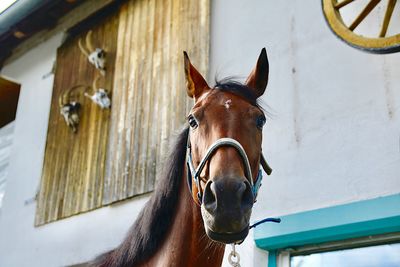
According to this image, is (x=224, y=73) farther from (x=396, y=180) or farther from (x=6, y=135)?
(x=6, y=135)

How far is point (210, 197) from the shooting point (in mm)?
2080

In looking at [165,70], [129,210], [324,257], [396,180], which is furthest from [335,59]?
[129,210]

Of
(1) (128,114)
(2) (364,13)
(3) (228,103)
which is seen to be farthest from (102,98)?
(3) (228,103)

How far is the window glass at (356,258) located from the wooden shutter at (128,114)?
64.2 inches

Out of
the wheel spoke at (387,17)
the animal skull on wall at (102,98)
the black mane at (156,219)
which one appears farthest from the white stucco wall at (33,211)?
the wheel spoke at (387,17)

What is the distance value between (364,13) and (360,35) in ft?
0.69

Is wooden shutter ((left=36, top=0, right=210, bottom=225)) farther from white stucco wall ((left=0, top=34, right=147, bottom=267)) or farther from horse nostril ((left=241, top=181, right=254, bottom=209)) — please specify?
horse nostril ((left=241, top=181, right=254, bottom=209))

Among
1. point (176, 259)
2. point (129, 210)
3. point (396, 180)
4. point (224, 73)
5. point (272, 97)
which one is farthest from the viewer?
point (129, 210)

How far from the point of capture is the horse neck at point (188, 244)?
2361mm

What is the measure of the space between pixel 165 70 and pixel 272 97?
4.51 feet

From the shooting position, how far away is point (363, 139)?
3.34 metres

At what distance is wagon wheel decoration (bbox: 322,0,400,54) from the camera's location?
3.10 meters

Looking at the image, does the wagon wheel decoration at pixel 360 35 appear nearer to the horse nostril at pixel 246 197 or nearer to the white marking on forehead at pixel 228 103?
the white marking on forehead at pixel 228 103

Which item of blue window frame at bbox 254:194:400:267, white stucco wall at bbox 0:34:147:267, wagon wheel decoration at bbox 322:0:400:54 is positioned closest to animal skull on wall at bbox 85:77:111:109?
white stucco wall at bbox 0:34:147:267
